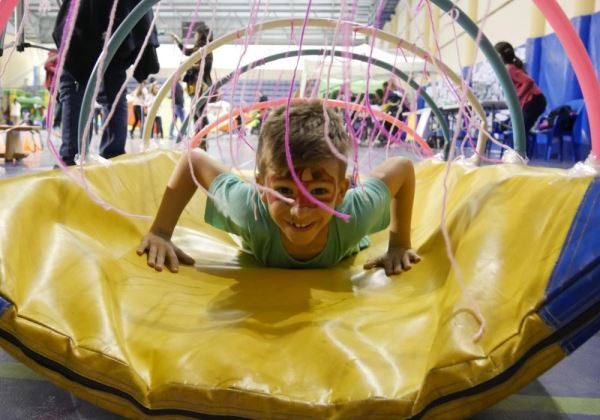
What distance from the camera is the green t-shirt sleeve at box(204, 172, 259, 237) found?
112 centimetres

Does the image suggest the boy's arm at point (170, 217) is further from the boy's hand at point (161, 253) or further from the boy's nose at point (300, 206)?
the boy's nose at point (300, 206)

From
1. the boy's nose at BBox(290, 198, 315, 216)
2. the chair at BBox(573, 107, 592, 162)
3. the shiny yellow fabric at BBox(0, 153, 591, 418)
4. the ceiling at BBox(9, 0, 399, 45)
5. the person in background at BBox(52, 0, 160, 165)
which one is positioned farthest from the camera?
the chair at BBox(573, 107, 592, 162)

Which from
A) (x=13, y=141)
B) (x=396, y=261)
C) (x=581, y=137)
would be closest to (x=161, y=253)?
(x=396, y=261)

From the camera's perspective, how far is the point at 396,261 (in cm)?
113

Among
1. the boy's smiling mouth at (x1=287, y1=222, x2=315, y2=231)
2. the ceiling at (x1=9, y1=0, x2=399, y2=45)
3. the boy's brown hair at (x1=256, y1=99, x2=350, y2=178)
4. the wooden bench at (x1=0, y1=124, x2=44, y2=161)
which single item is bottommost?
the wooden bench at (x1=0, y1=124, x2=44, y2=161)

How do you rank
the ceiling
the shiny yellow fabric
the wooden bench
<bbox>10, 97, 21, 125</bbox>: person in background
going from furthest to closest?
<bbox>10, 97, 21, 125</bbox>: person in background, the wooden bench, the ceiling, the shiny yellow fabric

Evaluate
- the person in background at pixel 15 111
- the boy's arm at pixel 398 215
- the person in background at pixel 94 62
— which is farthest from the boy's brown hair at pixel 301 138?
the person in background at pixel 15 111

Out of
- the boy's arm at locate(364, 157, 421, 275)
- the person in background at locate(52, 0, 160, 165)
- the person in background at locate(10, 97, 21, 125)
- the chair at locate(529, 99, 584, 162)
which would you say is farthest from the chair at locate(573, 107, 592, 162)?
the person in background at locate(10, 97, 21, 125)

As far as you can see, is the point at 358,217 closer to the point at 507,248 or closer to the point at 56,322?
the point at 507,248

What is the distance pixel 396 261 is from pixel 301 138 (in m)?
0.34

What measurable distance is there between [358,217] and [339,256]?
0.12 m

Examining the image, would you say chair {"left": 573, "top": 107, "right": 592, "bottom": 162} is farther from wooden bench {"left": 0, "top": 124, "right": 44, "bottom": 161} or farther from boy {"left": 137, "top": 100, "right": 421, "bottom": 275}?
wooden bench {"left": 0, "top": 124, "right": 44, "bottom": 161}

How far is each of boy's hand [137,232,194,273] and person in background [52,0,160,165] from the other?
2.69 ft

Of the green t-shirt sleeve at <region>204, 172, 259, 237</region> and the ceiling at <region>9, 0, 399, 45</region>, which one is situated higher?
the ceiling at <region>9, 0, 399, 45</region>
